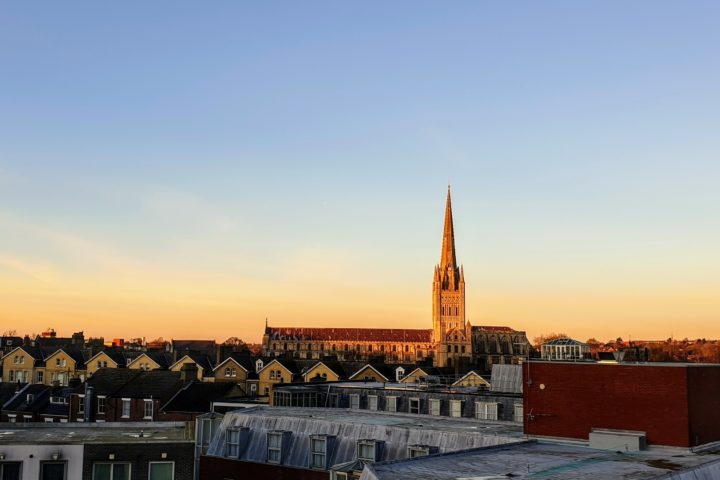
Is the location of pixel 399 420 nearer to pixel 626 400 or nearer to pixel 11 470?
pixel 626 400

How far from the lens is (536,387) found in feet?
119

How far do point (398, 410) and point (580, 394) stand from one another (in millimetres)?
23151

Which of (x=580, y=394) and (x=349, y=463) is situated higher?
(x=580, y=394)

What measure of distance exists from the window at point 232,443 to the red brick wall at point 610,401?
17446 mm

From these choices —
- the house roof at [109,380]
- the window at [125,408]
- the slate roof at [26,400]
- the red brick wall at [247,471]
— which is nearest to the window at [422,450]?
the red brick wall at [247,471]

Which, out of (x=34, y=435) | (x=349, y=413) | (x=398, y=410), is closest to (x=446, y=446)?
(x=349, y=413)

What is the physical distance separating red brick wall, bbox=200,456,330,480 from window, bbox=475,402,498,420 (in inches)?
642

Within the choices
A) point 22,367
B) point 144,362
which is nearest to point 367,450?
point 144,362

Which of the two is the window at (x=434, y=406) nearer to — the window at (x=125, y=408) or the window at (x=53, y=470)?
the window at (x=53, y=470)

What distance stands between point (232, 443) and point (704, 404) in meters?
26.1

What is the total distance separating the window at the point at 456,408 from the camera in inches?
2058

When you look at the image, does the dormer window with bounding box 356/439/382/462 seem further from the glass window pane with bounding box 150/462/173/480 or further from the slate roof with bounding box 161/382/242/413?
the slate roof with bounding box 161/382/242/413

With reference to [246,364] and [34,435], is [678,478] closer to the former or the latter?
[34,435]

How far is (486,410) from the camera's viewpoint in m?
51.3
